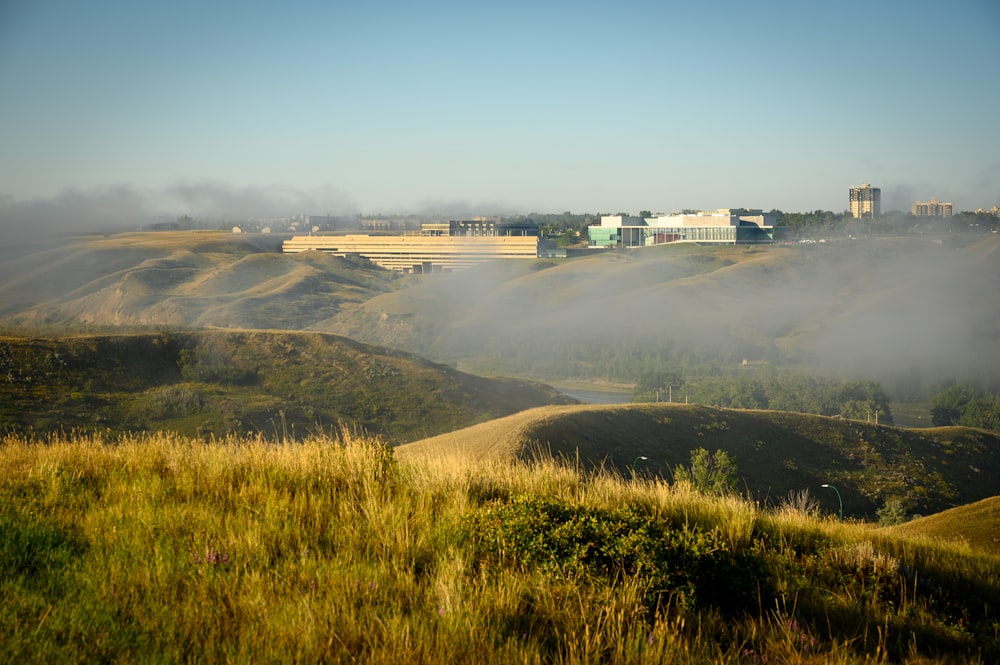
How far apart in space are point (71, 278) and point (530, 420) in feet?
453

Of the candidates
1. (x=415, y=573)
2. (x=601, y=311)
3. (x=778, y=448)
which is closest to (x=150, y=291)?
(x=601, y=311)

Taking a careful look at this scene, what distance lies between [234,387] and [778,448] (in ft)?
140

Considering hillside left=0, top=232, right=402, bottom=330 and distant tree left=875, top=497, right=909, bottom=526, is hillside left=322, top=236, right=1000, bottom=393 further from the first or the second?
distant tree left=875, top=497, right=909, bottom=526

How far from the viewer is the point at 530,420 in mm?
52688

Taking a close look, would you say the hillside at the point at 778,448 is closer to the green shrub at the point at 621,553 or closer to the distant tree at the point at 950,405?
the green shrub at the point at 621,553

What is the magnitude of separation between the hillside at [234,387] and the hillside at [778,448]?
14.0m

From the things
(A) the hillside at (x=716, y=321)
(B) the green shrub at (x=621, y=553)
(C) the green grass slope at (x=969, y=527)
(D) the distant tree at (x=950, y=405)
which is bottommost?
(D) the distant tree at (x=950, y=405)

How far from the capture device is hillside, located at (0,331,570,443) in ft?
186

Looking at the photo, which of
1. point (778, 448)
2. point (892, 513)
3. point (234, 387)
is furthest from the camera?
point (234, 387)

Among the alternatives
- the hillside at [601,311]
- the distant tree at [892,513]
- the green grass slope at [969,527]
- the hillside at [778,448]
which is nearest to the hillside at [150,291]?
the hillside at [601,311]

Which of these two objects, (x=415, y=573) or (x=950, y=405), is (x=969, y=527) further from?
(x=950, y=405)

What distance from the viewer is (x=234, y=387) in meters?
69.3

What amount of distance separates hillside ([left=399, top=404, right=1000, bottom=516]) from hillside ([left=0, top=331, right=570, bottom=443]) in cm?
1397

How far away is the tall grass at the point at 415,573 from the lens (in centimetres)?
497
